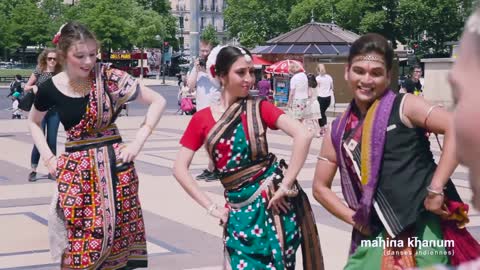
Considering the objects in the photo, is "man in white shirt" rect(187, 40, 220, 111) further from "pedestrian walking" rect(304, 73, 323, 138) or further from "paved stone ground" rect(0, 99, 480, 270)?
"pedestrian walking" rect(304, 73, 323, 138)

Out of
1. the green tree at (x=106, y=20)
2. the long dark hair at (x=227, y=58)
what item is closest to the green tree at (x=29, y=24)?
the green tree at (x=106, y=20)

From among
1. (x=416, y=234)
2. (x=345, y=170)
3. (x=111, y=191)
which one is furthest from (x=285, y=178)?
(x=111, y=191)

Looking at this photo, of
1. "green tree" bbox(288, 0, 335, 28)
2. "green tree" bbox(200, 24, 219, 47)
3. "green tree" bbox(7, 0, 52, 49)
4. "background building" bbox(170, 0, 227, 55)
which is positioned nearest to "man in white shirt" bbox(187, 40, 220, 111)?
"green tree" bbox(200, 24, 219, 47)

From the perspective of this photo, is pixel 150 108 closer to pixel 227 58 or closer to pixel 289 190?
pixel 227 58

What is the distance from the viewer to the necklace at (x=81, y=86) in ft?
18.1

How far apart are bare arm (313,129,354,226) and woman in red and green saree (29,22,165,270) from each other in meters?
1.71

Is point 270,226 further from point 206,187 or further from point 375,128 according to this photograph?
point 206,187

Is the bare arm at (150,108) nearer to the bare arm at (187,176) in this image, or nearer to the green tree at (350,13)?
the bare arm at (187,176)

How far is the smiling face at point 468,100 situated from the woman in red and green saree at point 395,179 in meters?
2.51

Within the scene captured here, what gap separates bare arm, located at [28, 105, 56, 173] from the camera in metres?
5.77

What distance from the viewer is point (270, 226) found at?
4.63 metres

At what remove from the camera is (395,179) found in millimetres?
3826

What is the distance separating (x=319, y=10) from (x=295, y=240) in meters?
69.5

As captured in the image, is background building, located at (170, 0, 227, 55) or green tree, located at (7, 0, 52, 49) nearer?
green tree, located at (7, 0, 52, 49)
